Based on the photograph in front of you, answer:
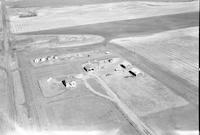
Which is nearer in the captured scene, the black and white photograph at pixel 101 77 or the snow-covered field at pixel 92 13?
the black and white photograph at pixel 101 77

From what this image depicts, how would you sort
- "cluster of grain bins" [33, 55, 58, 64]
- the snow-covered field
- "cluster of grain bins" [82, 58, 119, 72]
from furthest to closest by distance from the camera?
the snow-covered field
"cluster of grain bins" [33, 55, 58, 64]
"cluster of grain bins" [82, 58, 119, 72]

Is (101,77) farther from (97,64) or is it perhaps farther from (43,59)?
(43,59)

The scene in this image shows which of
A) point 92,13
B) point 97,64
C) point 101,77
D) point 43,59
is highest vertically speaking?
point 92,13

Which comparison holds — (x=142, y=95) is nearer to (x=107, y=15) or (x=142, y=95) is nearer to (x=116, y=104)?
(x=116, y=104)

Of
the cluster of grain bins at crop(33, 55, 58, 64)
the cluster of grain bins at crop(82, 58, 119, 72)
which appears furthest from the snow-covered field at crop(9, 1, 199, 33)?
the cluster of grain bins at crop(82, 58, 119, 72)

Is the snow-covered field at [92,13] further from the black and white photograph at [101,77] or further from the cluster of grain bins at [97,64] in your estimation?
the cluster of grain bins at [97,64]

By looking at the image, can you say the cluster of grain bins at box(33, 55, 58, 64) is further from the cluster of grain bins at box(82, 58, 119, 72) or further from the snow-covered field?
the snow-covered field

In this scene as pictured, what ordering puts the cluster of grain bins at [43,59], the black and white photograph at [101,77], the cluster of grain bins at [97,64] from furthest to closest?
the cluster of grain bins at [43,59]
the cluster of grain bins at [97,64]
the black and white photograph at [101,77]

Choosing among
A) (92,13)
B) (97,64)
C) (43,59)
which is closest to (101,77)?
(97,64)

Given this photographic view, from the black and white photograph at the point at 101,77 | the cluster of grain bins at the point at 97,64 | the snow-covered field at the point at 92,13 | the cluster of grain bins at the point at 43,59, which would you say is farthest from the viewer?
the snow-covered field at the point at 92,13

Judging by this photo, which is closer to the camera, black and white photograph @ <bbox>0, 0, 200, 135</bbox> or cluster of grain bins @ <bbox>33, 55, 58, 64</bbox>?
black and white photograph @ <bbox>0, 0, 200, 135</bbox>

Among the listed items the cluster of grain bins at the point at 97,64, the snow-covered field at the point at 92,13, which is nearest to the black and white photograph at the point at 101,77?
the cluster of grain bins at the point at 97,64
